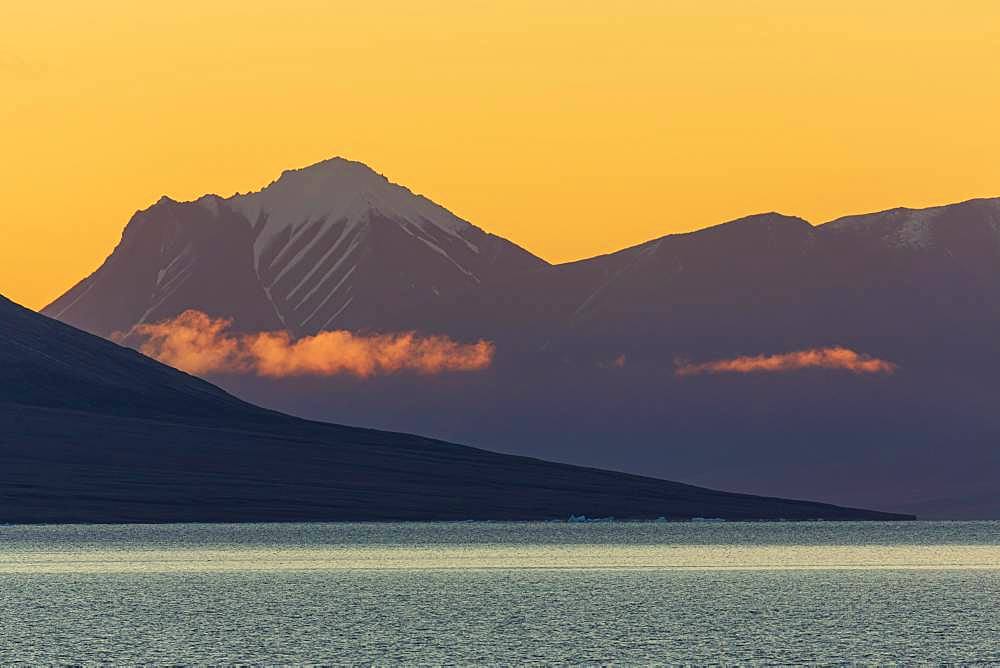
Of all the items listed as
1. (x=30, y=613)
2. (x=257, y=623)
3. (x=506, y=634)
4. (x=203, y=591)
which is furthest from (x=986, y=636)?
(x=203, y=591)

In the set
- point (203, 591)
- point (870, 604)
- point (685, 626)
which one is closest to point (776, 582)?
point (870, 604)

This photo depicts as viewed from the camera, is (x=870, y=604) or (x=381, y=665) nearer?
(x=381, y=665)

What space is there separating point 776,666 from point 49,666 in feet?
99.8

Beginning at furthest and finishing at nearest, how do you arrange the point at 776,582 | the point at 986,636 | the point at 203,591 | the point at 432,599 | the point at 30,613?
the point at 776,582
the point at 203,591
the point at 432,599
the point at 30,613
the point at 986,636

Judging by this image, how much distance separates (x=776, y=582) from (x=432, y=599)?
39.4 meters

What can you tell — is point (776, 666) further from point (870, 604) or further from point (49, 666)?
point (870, 604)

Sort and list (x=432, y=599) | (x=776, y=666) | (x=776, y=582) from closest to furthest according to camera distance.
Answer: (x=776, y=666)
(x=432, y=599)
(x=776, y=582)

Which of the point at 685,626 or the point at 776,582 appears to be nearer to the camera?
the point at 685,626

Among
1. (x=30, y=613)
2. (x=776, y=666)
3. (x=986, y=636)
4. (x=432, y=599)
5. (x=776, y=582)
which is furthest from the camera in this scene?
(x=776, y=582)

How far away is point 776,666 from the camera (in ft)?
256

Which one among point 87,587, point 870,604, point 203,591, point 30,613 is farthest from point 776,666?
point 87,587

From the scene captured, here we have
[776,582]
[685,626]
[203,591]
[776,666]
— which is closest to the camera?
[776,666]

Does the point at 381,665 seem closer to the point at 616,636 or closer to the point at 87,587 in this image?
the point at 616,636

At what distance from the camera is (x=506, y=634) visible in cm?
9688
